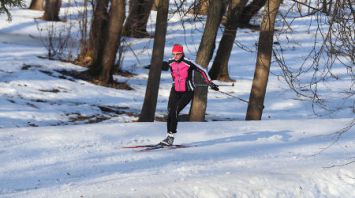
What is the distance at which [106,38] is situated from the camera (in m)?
22.2

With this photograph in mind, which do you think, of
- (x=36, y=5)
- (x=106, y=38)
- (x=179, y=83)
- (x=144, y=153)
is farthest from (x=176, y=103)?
(x=36, y=5)

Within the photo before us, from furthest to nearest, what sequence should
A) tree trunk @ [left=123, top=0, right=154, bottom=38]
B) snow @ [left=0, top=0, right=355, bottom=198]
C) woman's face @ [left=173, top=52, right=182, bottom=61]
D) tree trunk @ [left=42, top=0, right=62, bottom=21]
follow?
tree trunk @ [left=42, top=0, right=62, bottom=21] < tree trunk @ [left=123, top=0, right=154, bottom=38] < woman's face @ [left=173, top=52, right=182, bottom=61] < snow @ [left=0, top=0, right=355, bottom=198]

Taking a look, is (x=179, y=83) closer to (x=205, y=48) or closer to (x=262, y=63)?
(x=205, y=48)

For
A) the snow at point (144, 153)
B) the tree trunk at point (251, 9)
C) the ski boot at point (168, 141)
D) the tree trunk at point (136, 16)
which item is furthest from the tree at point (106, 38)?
the ski boot at point (168, 141)

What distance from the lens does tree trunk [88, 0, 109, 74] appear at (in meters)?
22.8

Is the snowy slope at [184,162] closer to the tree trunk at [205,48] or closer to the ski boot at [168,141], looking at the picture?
the ski boot at [168,141]

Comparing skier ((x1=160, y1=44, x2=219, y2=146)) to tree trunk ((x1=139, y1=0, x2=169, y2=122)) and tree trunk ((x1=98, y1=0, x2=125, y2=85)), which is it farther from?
tree trunk ((x1=98, y1=0, x2=125, y2=85))

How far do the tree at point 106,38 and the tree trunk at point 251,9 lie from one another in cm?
479

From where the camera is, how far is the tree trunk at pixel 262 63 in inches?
571

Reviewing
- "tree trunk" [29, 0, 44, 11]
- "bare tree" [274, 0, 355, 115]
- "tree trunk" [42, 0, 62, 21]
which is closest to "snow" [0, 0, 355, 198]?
"bare tree" [274, 0, 355, 115]

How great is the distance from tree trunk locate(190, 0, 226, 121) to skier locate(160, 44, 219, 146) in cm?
309

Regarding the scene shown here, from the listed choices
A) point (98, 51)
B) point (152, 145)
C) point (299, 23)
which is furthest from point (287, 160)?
point (299, 23)

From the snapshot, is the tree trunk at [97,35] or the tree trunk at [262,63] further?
the tree trunk at [97,35]

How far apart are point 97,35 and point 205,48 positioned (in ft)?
32.9
